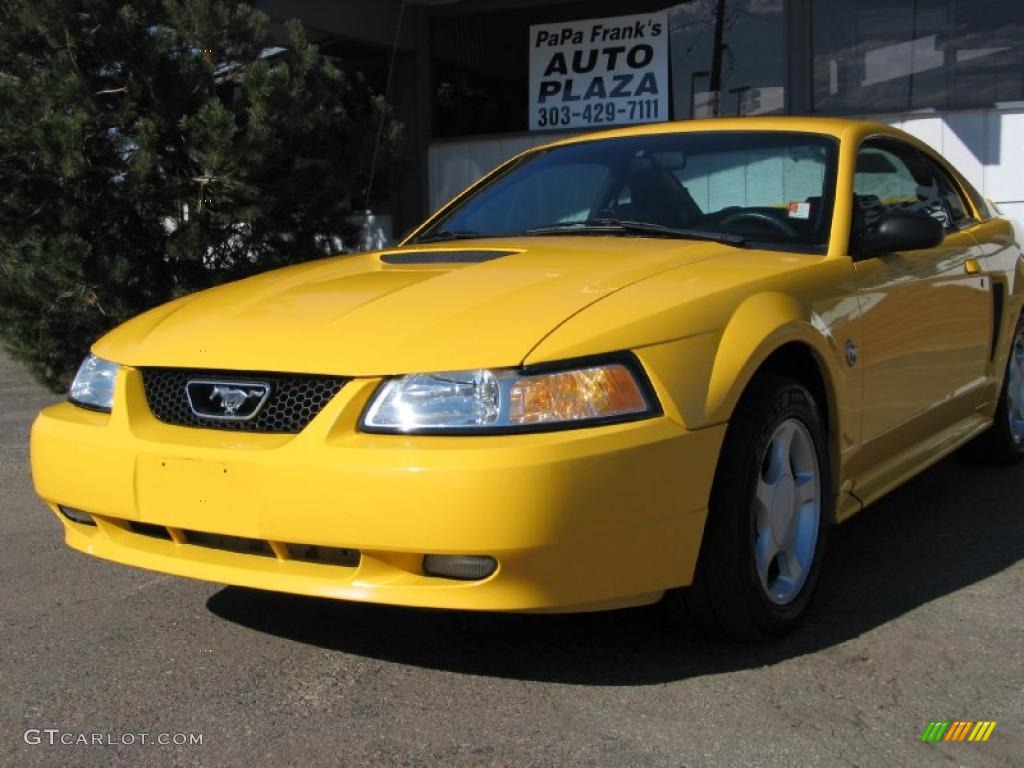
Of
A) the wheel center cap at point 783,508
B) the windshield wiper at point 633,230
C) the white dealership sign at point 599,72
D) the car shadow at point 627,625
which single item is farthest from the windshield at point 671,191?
the white dealership sign at point 599,72

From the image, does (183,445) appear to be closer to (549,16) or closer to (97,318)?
(97,318)

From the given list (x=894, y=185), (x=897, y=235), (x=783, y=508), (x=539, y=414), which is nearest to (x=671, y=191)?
(x=897, y=235)

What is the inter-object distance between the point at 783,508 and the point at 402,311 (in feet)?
3.93

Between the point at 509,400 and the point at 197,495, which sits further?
the point at 197,495

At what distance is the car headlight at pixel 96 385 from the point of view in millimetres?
3285

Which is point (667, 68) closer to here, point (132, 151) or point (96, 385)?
point (132, 151)

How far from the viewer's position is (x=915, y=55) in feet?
31.2

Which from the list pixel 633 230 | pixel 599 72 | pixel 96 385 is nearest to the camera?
pixel 96 385

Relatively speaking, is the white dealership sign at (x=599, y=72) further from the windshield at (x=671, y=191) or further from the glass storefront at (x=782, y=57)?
the windshield at (x=671, y=191)

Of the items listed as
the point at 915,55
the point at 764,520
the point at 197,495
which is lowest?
the point at 764,520

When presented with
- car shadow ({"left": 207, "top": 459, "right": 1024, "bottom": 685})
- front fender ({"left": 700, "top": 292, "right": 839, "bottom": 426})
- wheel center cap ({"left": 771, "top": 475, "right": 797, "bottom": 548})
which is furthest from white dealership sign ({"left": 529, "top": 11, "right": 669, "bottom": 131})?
wheel center cap ({"left": 771, "top": 475, "right": 797, "bottom": 548})

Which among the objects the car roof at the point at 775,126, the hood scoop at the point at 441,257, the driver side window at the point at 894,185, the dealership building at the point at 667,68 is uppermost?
the dealership building at the point at 667,68

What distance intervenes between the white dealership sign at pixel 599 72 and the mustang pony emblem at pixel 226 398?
317 inches

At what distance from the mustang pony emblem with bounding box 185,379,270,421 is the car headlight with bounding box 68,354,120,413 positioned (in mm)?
326
